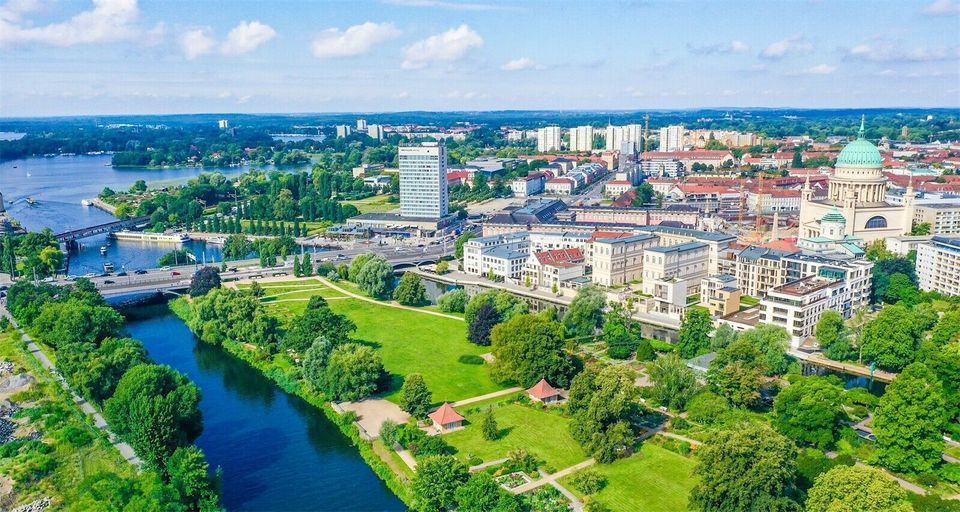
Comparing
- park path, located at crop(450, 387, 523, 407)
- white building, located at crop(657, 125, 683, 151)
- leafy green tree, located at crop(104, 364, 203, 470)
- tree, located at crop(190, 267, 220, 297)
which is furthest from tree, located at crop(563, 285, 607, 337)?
white building, located at crop(657, 125, 683, 151)

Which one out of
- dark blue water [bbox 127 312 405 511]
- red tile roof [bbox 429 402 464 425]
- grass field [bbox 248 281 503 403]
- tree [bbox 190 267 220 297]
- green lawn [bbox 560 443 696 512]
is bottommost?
dark blue water [bbox 127 312 405 511]

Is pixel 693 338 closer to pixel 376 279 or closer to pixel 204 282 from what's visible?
pixel 376 279

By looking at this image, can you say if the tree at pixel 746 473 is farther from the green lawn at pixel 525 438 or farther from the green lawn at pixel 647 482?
the green lawn at pixel 525 438

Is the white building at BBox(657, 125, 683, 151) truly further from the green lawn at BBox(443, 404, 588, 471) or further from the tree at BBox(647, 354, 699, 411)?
the green lawn at BBox(443, 404, 588, 471)

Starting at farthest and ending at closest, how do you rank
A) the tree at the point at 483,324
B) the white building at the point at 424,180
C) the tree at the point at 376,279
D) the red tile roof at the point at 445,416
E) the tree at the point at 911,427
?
1. the white building at the point at 424,180
2. the tree at the point at 376,279
3. the tree at the point at 483,324
4. the red tile roof at the point at 445,416
5. the tree at the point at 911,427

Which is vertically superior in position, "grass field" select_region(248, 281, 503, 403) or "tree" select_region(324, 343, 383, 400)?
"tree" select_region(324, 343, 383, 400)

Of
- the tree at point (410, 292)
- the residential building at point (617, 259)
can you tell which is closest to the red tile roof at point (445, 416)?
the tree at point (410, 292)

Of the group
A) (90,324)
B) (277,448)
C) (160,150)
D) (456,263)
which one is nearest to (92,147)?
(160,150)
